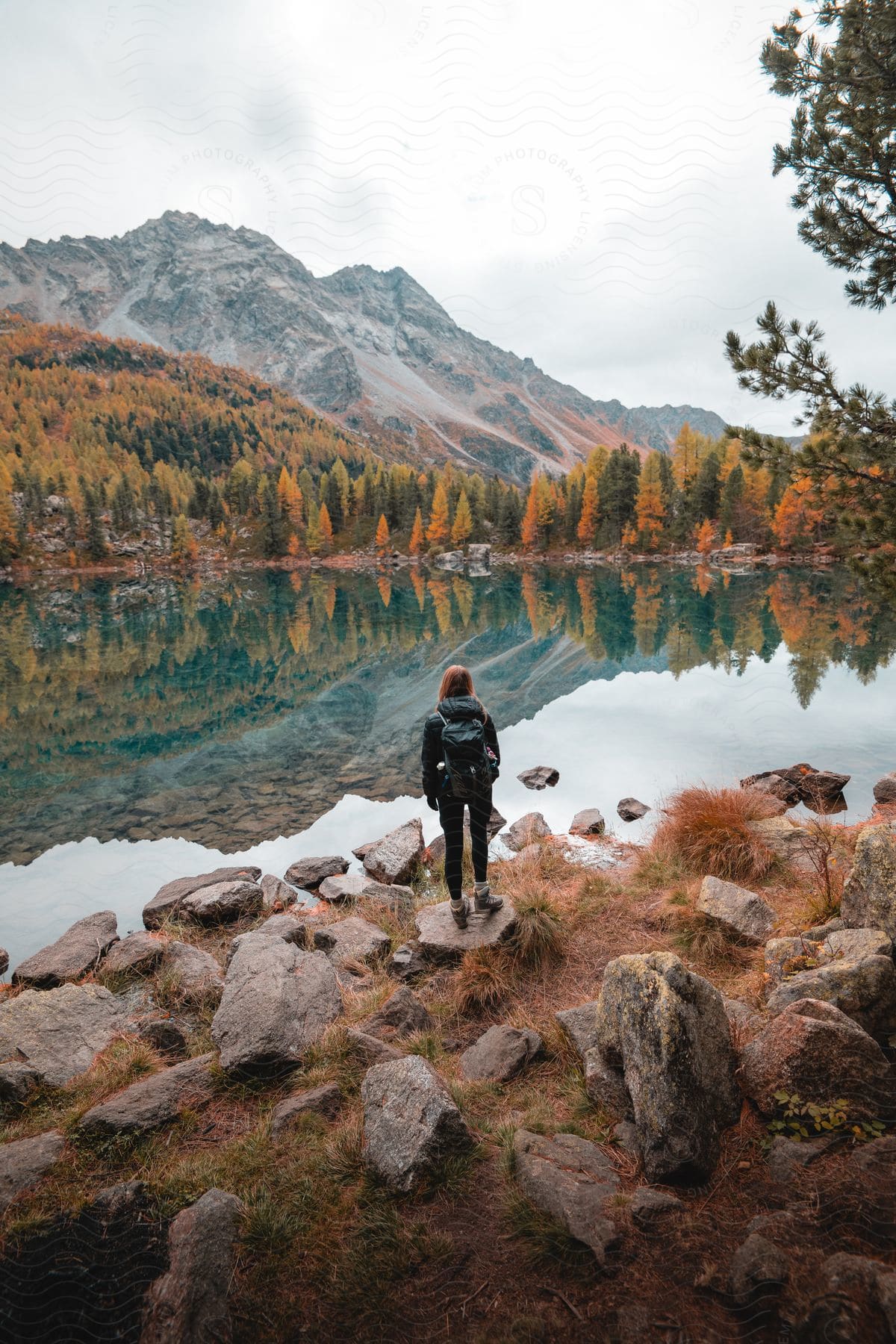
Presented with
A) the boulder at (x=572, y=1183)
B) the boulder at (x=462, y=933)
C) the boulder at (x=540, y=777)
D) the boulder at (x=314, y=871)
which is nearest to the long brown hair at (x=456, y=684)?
the boulder at (x=462, y=933)

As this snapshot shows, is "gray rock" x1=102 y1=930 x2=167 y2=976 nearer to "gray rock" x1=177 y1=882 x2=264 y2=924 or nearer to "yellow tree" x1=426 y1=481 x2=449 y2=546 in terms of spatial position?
"gray rock" x1=177 y1=882 x2=264 y2=924

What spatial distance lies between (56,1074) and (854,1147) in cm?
665

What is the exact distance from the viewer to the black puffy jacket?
726 cm

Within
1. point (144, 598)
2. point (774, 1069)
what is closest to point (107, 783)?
point (774, 1069)

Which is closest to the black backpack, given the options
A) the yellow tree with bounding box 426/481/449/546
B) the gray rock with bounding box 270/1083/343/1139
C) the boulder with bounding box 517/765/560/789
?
the gray rock with bounding box 270/1083/343/1139

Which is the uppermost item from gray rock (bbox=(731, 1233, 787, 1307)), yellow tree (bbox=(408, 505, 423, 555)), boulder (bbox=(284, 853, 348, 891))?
yellow tree (bbox=(408, 505, 423, 555))

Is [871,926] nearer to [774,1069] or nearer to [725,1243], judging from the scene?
[774,1069]

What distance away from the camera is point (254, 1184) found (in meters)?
4.21

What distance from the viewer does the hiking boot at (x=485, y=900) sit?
25.6 ft

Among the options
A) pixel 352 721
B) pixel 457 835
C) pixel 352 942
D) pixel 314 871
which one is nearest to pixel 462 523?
pixel 352 721

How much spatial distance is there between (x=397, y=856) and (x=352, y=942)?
3.22m

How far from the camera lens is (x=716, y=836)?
29.7ft

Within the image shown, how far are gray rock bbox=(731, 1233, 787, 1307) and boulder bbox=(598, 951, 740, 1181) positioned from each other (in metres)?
0.77

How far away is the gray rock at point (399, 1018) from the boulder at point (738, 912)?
336cm
